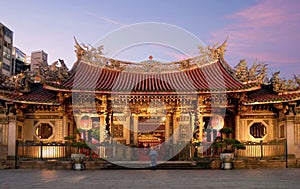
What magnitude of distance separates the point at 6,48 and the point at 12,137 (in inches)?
1947

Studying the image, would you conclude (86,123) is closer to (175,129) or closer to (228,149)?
(175,129)

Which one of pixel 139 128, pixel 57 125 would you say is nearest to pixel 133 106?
pixel 139 128

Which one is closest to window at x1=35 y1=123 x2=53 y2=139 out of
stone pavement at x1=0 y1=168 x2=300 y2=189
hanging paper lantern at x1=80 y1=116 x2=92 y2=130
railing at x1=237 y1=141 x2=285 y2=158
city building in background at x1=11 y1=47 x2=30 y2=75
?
hanging paper lantern at x1=80 y1=116 x2=92 y2=130

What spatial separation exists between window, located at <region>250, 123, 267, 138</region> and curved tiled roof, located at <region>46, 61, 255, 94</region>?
10.6ft

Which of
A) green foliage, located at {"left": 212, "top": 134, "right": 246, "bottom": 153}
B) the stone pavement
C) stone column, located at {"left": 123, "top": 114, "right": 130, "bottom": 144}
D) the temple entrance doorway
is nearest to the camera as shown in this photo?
the stone pavement

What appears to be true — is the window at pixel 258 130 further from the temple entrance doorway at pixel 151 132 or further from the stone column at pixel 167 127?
the temple entrance doorway at pixel 151 132

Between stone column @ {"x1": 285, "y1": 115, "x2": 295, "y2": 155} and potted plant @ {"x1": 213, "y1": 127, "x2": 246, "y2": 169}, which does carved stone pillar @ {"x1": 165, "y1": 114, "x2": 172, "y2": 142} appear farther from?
stone column @ {"x1": 285, "y1": 115, "x2": 295, "y2": 155}

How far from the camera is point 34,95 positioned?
25859 millimetres

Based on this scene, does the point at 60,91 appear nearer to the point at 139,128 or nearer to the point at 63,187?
the point at 139,128

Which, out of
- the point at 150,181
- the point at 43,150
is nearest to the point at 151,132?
the point at 43,150

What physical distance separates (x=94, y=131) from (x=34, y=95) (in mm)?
4579

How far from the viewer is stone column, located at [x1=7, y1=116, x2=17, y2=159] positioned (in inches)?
900

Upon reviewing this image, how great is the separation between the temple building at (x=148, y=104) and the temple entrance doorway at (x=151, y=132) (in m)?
0.07

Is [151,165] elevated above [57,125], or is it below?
below
